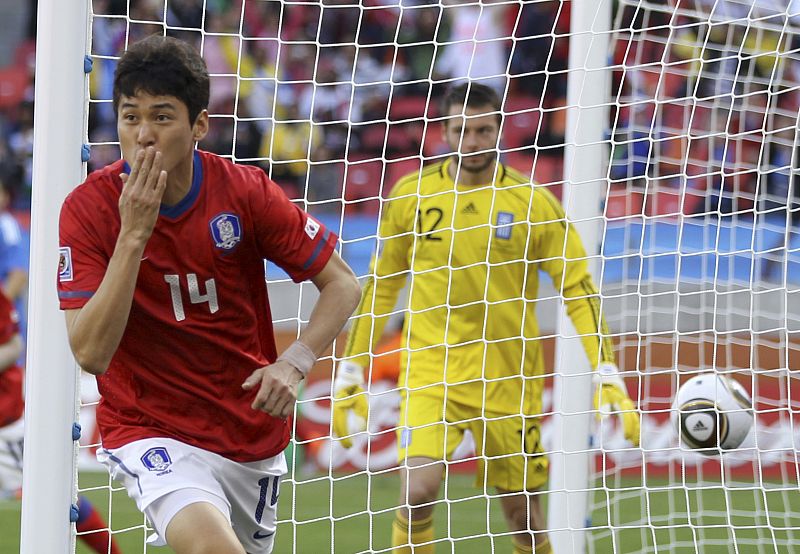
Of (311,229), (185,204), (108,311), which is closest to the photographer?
(108,311)

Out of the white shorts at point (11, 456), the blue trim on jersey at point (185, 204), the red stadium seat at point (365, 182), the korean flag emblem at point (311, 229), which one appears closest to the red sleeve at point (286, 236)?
the korean flag emblem at point (311, 229)

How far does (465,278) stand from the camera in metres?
5.52

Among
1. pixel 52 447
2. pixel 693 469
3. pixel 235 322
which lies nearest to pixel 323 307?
pixel 235 322

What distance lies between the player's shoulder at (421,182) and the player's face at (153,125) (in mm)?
2330

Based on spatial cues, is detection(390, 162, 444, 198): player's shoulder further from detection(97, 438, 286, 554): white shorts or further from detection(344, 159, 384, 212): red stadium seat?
detection(344, 159, 384, 212): red stadium seat

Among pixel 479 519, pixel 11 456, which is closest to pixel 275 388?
pixel 11 456

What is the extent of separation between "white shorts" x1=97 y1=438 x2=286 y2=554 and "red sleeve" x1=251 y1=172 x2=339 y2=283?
1.81 ft

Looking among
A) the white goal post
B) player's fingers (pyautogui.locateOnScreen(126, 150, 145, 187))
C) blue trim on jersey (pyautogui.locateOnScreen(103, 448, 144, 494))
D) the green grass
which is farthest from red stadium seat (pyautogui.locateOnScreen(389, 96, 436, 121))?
player's fingers (pyautogui.locateOnScreen(126, 150, 145, 187))

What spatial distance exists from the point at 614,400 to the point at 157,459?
2.17 metres

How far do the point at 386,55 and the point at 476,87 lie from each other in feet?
24.5

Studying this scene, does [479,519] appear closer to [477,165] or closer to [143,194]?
[477,165]

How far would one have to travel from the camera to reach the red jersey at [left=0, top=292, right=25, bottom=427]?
6.69 meters

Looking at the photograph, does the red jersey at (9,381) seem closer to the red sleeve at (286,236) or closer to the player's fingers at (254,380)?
the red sleeve at (286,236)

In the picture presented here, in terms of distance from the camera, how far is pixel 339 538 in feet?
22.9
